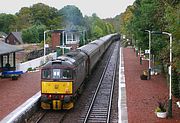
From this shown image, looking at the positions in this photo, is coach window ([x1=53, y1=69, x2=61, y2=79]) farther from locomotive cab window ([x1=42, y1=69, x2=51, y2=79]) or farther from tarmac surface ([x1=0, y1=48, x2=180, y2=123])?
tarmac surface ([x1=0, y1=48, x2=180, y2=123])

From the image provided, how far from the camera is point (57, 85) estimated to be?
66.9 ft

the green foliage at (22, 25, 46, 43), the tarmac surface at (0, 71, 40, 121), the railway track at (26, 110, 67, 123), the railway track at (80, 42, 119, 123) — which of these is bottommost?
the railway track at (26, 110, 67, 123)

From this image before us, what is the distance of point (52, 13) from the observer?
101 m

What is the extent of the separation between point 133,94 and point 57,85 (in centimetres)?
600

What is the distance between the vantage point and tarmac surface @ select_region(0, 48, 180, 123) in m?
18.6

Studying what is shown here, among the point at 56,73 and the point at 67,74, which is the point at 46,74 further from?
the point at 67,74

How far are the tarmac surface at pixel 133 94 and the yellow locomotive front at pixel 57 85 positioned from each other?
1.87 meters

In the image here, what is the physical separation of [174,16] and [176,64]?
2.10 meters

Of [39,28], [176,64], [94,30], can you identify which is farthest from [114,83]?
[94,30]

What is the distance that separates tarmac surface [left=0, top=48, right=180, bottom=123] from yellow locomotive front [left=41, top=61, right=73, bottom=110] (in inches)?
73.5

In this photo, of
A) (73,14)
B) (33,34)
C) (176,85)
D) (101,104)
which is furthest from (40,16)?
(176,85)

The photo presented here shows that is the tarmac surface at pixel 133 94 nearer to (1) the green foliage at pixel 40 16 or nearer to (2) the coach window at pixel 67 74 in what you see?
(2) the coach window at pixel 67 74

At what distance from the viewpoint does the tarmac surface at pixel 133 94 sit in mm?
18578

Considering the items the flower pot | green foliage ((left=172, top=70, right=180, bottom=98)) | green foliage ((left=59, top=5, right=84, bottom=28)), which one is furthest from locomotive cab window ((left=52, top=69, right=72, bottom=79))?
green foliage ((left=59, top=5, right=84, bottom=28))
